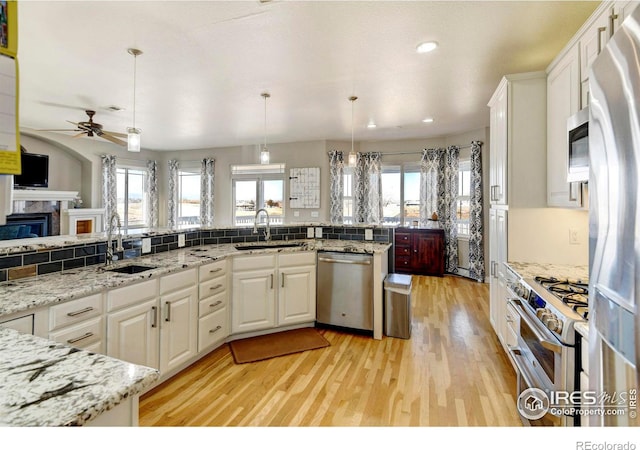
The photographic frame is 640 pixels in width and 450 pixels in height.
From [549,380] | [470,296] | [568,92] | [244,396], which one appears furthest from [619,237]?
[470,296]

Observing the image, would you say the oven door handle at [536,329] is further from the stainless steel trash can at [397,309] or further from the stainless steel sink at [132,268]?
the stainless steel sink at [132,268]

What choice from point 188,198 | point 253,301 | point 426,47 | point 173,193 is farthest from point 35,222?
point 426,47

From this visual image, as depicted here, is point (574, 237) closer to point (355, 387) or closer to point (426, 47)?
point (426, 47)

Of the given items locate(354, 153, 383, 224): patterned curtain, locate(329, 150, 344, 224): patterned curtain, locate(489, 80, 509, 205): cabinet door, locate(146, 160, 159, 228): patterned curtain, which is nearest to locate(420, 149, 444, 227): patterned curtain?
locate(354, 153, 383, 224): patterned curtain

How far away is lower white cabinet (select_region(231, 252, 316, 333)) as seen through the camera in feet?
9.69

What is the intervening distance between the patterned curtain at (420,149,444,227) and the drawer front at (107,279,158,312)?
17.0 feet

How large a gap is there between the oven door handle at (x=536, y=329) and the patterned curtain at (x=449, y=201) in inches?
156

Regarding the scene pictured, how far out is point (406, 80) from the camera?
3.19 meters

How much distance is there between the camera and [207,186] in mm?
7297

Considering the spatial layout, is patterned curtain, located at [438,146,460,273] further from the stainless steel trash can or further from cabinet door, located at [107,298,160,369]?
cabinet door, located at [107,298,160,369]

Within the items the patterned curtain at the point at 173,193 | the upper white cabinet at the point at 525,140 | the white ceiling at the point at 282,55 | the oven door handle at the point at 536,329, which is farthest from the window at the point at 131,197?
the oven door handle at the point at 536,329

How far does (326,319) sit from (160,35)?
9.73 feet

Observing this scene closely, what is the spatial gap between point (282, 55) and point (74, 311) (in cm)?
240
